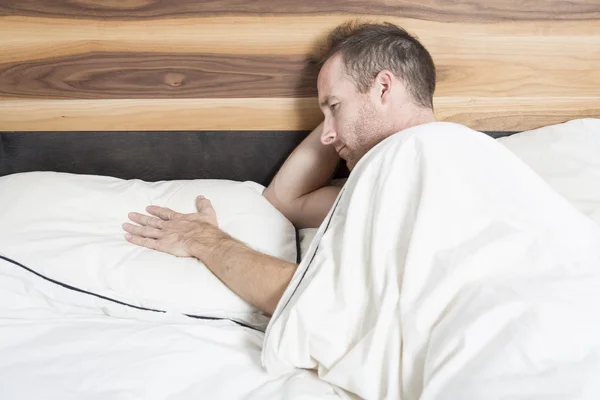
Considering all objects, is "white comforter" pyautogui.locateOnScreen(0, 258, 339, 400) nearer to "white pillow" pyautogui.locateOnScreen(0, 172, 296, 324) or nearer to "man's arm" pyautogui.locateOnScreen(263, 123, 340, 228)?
"white pillow" pyautogui.locateOnScreen(0, 172, 296, 324)

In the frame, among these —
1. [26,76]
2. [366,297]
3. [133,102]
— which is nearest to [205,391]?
[366,297]

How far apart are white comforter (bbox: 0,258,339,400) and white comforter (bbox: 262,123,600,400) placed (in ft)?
0.20

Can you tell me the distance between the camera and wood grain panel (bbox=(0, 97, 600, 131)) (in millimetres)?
1372

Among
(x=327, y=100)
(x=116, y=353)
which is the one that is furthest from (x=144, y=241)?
(x=327, y=100)

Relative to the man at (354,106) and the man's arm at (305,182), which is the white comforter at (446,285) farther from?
the man's arm at (305,182)

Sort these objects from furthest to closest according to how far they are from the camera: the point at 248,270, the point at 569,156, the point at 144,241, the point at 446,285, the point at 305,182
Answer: the point at 305,182
the point at 569,156
the point at 144,241
the point at 248,270
the point at 446,285

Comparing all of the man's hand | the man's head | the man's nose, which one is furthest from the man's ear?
the man's hand

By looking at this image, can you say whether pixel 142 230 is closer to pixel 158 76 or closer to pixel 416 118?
pixel 158 76

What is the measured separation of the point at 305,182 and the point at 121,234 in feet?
1.51

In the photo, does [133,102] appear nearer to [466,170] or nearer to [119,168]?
[119,168]

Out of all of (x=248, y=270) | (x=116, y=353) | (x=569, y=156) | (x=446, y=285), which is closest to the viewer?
(x=446, y=285)

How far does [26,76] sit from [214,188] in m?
0.58

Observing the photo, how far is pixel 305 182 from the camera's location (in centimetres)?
133

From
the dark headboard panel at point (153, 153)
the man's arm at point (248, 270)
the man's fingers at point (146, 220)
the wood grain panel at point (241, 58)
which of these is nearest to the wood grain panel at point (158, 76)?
the wood grain panel at point (241, 58)
